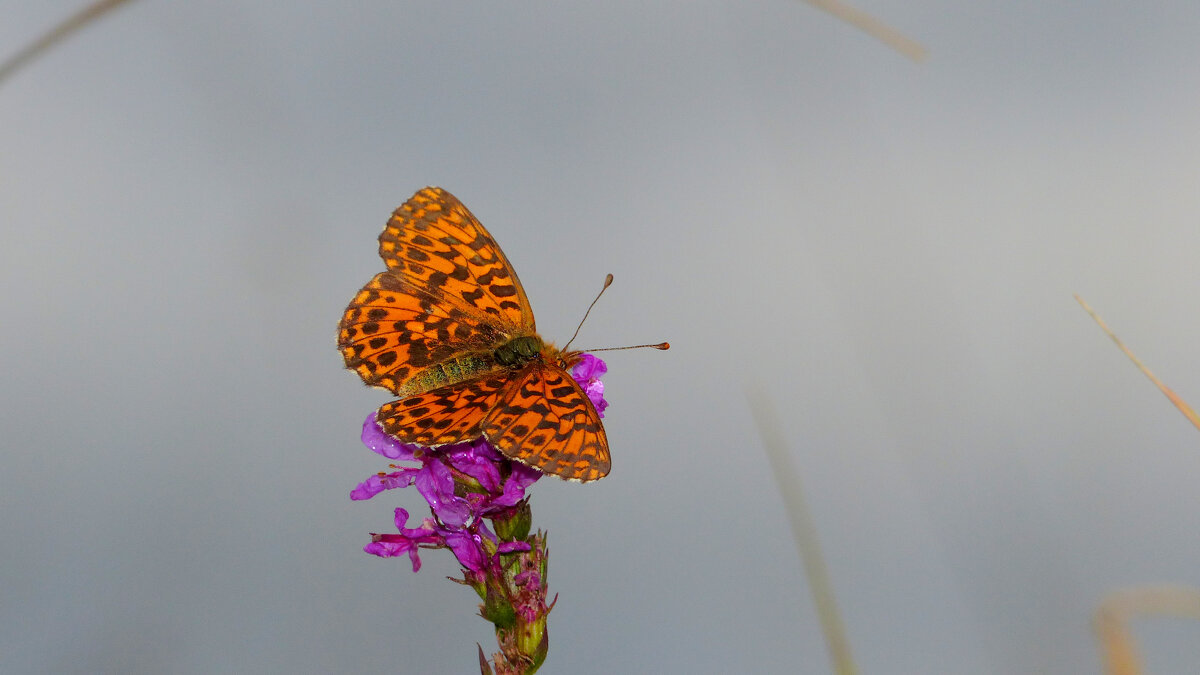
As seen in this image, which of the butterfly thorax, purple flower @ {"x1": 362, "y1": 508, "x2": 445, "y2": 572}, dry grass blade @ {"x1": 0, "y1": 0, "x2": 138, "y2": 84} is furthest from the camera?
the butterfly thorax

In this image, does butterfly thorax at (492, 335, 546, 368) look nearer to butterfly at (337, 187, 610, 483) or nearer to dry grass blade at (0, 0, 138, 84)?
butterfly at (337, 187, 610, 483)

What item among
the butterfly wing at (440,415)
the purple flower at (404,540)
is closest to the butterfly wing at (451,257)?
the butterfly wing at (440,415)

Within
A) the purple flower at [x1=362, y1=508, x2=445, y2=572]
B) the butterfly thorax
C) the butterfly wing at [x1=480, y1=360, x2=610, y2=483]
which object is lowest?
the purple flower at [x1=362, y1=508, x2=445, y2=572]

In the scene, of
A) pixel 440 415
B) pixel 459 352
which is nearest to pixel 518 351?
pixel 459 352

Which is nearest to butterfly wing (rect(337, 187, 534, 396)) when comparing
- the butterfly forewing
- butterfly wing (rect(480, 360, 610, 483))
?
the butterfly forewing

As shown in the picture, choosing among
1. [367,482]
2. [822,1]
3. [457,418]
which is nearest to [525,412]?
[457,418]

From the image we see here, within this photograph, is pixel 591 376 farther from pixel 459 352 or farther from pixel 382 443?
pixel 382 443
